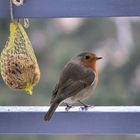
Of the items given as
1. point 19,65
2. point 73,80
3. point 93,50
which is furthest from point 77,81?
point 93,50

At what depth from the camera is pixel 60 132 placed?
10.4 ft

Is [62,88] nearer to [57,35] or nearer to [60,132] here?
[60,132]

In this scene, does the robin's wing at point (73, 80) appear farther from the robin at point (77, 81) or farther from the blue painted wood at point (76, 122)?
the blue painted wood at point (76, 122)

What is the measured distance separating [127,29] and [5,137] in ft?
9.63

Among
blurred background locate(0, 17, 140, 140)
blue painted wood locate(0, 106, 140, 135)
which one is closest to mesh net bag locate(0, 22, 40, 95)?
blue painted wood locate(0, 106, 140, 135)

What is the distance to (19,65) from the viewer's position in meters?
3.92

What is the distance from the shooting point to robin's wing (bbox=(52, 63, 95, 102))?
3980mm

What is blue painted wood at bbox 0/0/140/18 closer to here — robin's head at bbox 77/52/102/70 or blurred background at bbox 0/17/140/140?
robin's head at bbox 77/52/102/70

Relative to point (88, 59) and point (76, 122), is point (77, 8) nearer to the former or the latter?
point (76, 122)

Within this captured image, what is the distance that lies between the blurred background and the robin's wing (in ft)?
10.1

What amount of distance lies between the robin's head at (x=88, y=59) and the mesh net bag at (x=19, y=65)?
0.50m

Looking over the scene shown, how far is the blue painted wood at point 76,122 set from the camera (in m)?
3.17

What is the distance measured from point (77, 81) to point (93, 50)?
15.8 ft

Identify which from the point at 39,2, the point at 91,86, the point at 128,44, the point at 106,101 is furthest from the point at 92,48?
the point at 39,2
